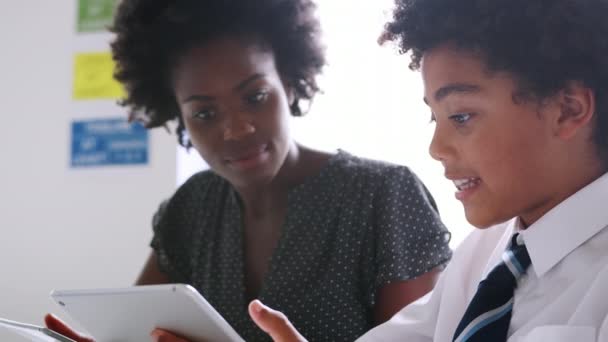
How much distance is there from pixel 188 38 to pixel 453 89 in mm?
642

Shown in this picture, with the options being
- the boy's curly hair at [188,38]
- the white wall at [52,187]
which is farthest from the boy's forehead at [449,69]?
the white wall at [52,187]

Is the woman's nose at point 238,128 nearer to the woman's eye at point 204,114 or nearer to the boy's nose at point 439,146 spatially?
the woman's eye at point 204,114

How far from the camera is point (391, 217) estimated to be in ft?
3.97

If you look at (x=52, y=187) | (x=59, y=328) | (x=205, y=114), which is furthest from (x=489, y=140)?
(x=52, y=187)

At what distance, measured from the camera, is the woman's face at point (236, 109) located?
1205 mm

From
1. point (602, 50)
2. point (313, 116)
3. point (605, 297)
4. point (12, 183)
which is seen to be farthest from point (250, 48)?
point (12, 183)

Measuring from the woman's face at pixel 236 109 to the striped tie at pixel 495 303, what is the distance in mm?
537

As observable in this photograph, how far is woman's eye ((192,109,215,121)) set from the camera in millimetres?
1228

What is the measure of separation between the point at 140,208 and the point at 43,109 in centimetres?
38

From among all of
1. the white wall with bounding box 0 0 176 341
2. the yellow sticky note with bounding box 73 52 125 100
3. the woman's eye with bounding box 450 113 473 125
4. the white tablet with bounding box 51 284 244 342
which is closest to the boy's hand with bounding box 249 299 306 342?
the white tablet with bounding box 51 284 244 342

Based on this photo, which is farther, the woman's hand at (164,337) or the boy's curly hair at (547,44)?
the woman's hand at (164,337)

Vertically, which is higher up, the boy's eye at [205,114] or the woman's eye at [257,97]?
the woman's eye at [257,97]

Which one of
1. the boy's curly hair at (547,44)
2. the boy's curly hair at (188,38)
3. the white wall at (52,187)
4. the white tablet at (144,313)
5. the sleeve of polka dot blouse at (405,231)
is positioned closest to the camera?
the boy's curly hair at (547,44)

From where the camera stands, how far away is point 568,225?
74cm
